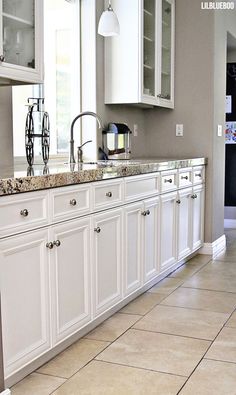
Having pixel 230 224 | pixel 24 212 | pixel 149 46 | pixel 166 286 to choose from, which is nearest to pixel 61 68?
pixel 149 46

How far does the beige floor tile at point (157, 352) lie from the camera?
238 cm

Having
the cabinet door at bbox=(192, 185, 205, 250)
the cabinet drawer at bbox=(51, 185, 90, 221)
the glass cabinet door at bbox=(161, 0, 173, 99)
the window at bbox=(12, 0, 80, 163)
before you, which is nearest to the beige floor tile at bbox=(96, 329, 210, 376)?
the cabinet drawer at bbox=(51, 185, 90, 221)

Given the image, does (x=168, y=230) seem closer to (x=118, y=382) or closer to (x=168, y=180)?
(x=168, y=180)

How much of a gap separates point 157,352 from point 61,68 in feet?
7.71

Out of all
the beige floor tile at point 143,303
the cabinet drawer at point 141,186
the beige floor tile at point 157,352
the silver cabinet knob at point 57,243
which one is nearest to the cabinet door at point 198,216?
the cabinet drawer at point 141,186

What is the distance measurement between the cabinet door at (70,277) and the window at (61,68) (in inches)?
55.8

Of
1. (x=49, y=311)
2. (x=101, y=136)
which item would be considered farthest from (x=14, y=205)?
(x=101, y=136)

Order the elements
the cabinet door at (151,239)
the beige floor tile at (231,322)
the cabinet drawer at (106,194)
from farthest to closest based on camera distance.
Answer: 1. the cabinet door at (151,239)
2. the beige floor tile at (231,322)
3. the cabinet drawer at (106,194)

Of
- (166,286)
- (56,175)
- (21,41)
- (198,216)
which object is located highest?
(21,41)

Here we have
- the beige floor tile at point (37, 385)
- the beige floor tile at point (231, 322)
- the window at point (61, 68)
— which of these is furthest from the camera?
the window at point (61, 68)

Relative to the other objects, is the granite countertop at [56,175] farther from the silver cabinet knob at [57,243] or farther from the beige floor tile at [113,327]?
the beige floor tile at [113,327]

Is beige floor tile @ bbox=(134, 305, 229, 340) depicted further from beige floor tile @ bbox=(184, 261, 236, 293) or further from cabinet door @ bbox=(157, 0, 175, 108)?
cabinet door @ bbox=(157, 0, 175, 108)

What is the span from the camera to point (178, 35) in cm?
468

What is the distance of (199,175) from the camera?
4523 millimetres
